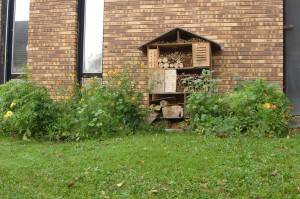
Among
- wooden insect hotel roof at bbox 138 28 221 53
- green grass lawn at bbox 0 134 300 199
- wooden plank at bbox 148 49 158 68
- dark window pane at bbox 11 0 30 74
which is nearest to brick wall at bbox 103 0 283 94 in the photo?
wooden insect hotel roof at bbox 138 28 221 53

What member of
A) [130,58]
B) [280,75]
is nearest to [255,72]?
[280,75]

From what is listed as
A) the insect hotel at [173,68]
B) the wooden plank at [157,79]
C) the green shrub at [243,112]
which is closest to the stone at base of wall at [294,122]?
the green shrub at [243,112]

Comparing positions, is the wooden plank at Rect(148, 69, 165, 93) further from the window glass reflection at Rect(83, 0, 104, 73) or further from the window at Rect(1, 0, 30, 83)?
the window at Rect(1, 0, 30, 83)

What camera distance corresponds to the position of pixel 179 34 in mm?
7785

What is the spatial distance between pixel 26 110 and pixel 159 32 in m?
3.17

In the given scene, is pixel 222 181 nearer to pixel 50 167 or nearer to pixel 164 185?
pixel 164 185

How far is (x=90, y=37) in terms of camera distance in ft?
29.7

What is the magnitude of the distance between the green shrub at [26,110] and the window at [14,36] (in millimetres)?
2225

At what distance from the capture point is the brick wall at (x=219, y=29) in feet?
26.2

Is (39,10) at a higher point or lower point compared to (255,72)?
higher

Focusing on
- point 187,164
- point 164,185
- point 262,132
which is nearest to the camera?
point 164,185

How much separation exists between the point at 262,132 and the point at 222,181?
222 centimetres

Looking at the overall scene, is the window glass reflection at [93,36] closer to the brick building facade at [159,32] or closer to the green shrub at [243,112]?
the brick building facade at [159,32]

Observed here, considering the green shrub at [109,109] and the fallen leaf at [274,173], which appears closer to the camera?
the fallen leaf at [274,173]
